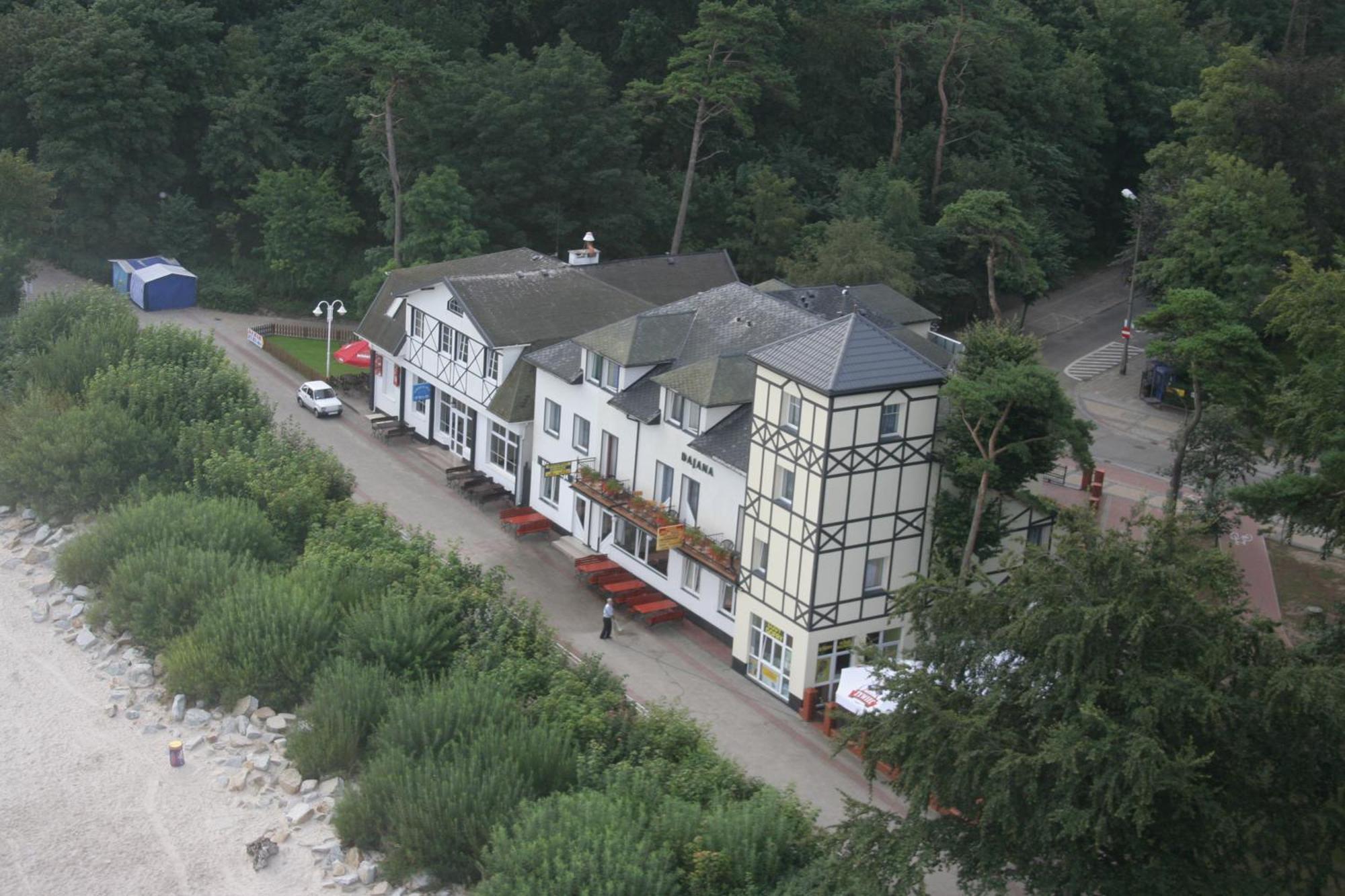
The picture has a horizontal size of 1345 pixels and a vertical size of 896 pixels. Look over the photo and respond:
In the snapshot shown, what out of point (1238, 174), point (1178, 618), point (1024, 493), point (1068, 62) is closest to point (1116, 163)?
point (1068, 62)

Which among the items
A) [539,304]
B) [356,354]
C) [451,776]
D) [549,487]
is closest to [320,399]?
[356,354]

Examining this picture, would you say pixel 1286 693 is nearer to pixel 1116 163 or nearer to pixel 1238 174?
pixel 1238 174

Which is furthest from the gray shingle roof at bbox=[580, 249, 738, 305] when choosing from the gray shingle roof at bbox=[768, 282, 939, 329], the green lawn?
the green lawn

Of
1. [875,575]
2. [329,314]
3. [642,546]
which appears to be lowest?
[642,546]

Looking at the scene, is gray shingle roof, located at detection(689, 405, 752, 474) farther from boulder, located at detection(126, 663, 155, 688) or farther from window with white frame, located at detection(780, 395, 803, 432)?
boulder, located at detection(126, 663, 155, 688)

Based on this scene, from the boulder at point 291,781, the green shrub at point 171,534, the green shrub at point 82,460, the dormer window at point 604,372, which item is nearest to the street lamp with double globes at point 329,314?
the green shrub at point 82,460

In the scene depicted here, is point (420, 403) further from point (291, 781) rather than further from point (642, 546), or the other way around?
point (291, 781)
